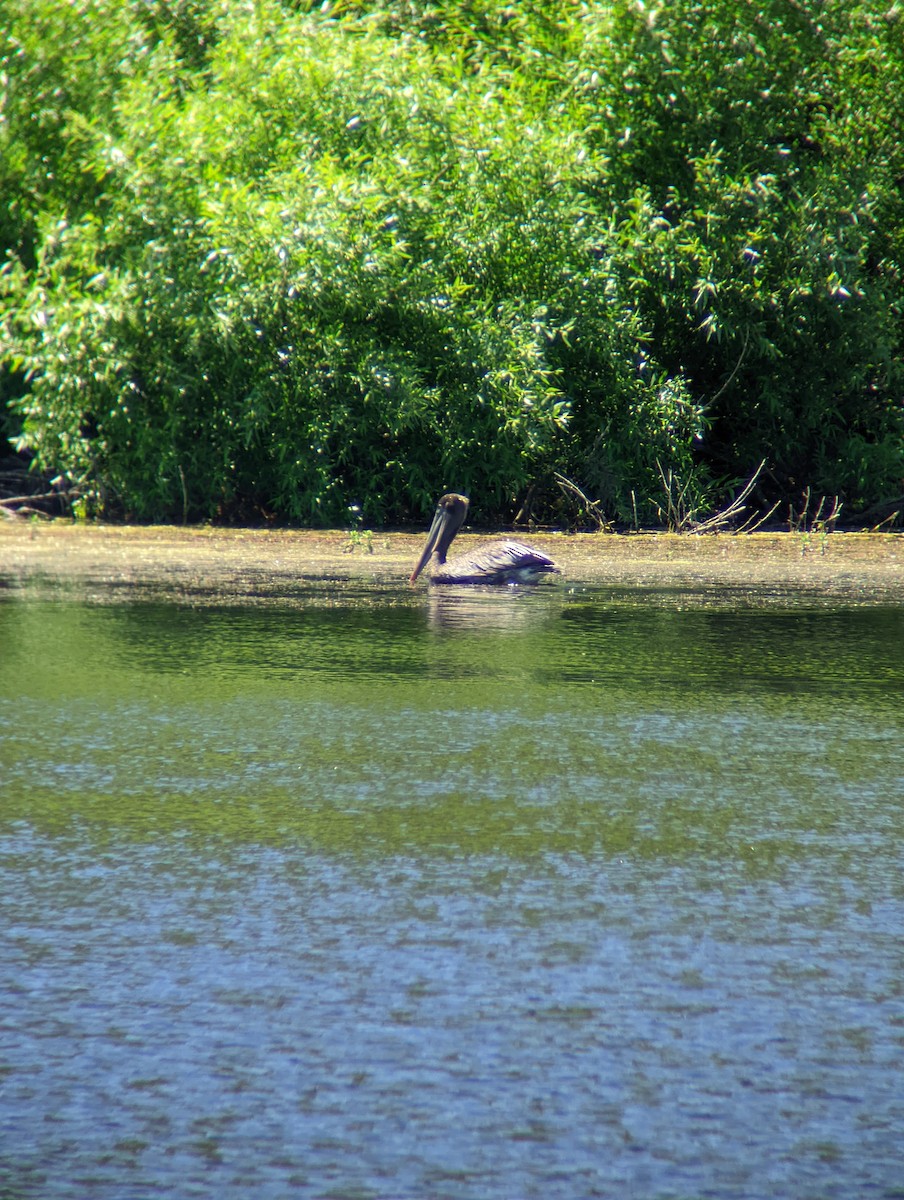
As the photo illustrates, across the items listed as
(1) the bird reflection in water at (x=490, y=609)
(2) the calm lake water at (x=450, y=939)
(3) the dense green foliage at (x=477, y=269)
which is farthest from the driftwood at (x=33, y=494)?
(2) the calm lake water at (x=450, y=939)

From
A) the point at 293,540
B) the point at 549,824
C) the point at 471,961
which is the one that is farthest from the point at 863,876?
the point at 293,540

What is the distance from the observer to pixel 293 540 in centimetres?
1438

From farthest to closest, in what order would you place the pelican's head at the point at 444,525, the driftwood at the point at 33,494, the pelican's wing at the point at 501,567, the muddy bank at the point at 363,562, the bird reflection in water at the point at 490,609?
1. the driftwood at the point at 33,494
2. the pelican's head at the point at 444,525
3. the pelican's wing at the point at 501,567
4. the muddy bank at the point at 363,562
5. the bird reflection in water at the point at 490,609

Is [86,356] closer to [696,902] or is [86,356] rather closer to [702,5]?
[702,5]

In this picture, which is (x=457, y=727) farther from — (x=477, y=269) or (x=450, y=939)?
(x=477, y=269)

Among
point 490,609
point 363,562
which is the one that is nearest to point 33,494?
point 363,562

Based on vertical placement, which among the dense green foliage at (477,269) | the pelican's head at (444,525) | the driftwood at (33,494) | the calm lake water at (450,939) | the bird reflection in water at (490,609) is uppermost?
the dense green foliage at (477,269)

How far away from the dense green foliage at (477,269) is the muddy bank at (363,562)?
3.35 feet

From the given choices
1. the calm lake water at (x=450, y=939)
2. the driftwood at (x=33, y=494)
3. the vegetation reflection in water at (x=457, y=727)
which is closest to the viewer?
the calm lake water at (x=450, y=939)

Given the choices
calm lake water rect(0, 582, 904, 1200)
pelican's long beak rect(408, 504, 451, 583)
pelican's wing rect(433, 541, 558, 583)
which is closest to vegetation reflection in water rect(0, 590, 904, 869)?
calm lake water rect(0, 582, 904, 1200)

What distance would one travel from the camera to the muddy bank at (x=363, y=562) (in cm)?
1041

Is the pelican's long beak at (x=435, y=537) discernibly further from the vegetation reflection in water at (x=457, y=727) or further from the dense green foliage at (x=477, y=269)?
the dense green foliage at (x=477, y=269)

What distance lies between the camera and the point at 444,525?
1149cm

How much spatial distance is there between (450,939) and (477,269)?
13.5m
